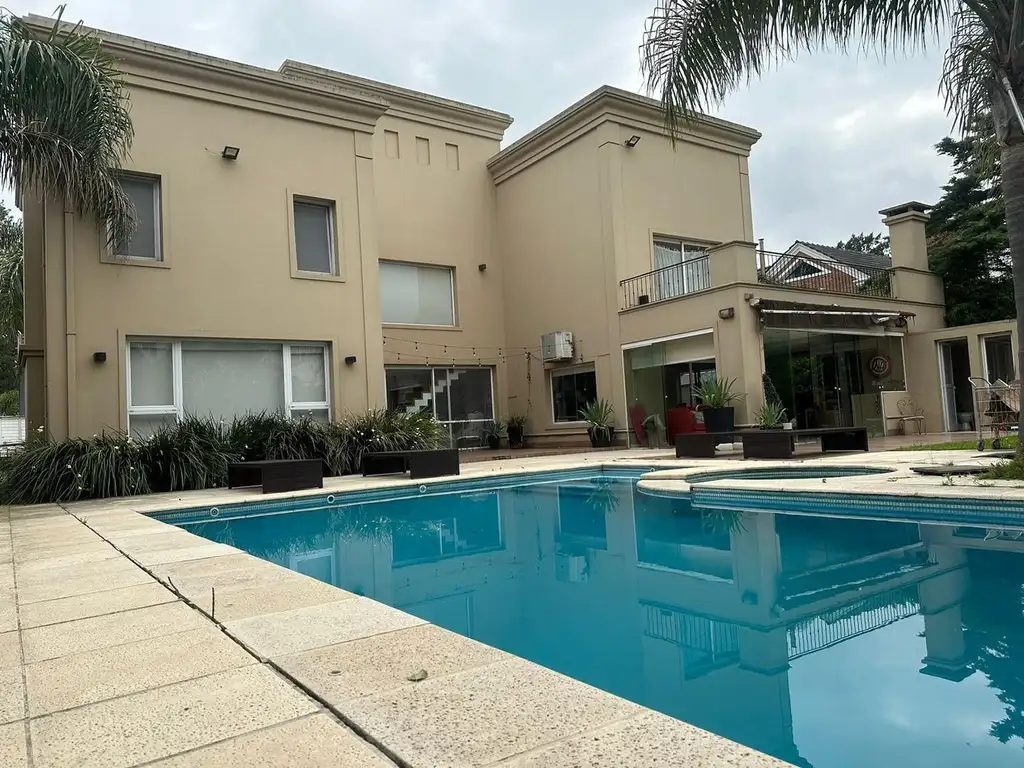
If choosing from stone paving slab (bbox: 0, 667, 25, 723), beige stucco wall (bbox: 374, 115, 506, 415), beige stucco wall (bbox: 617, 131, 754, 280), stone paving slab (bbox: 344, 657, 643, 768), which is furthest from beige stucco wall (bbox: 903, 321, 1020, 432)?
stone paving slab (bbox: 0, 667, 25, 723)

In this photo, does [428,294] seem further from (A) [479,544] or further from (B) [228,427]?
(A) [479,544]

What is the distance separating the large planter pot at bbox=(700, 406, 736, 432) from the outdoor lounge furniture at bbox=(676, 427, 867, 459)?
28cm

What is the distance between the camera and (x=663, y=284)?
54.1ft

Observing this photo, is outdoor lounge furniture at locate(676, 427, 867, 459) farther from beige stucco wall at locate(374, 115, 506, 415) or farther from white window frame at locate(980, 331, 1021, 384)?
beige stucco wall at locate(374, 115, 506, 415)

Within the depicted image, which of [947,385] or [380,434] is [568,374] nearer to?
[380,434]

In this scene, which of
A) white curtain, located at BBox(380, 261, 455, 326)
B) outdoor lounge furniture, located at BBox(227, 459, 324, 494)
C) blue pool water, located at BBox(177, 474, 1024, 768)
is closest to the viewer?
blue pool water, located at BBox(177, 474, 1024, 768)

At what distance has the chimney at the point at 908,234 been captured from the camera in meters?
17.5

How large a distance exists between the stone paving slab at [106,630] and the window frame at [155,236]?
31.3 ft

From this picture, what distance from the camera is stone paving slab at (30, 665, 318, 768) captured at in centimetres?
188

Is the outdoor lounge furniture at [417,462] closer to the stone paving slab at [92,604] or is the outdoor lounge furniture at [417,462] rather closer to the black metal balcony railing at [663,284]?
the stone paving slab at [92,604]

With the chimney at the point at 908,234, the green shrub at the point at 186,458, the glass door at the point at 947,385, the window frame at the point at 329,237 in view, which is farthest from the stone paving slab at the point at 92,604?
the chimney at the point at 908,234

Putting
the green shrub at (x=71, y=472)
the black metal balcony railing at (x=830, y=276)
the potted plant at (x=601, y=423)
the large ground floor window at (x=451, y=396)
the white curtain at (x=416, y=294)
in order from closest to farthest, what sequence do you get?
the green shrub at (x=71, y=472)
the black metal balcony railing at (x=830, y=276)
the potted plant at (x=601, y=423)
the white curtain at (x=416, y=294)
the large ground floor window at (x=451, y=396)

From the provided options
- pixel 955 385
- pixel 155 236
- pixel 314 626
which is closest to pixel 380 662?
pixel 314 626

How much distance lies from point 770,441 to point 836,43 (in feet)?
18.9
